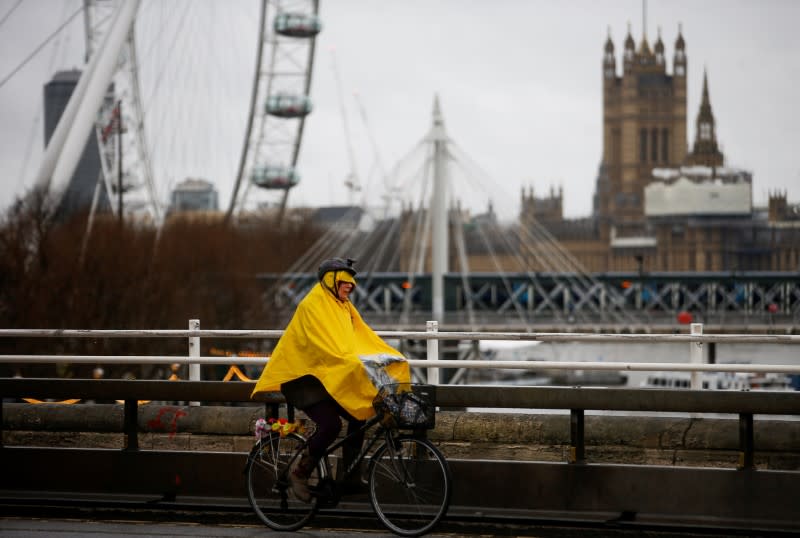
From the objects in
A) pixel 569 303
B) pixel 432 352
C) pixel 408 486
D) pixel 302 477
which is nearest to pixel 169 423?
pixel 302 477

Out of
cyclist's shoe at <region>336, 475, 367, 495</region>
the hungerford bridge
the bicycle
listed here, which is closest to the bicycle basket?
the bicycle

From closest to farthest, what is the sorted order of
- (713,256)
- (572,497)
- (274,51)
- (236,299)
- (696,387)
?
1. (572,497)
2. (696,387)
3. (236,299)
4. (274,51)
5. (713,256)

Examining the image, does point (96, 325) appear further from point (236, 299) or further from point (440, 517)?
point (440, 517)

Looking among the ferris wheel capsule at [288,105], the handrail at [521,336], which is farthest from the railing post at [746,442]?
the ferris wheel capsule at [288,105]

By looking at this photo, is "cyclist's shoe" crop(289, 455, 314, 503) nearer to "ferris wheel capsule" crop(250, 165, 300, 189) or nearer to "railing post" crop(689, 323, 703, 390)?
"railing post" crop(689, 323, 703, 390)

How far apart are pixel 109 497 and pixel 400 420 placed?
3.07m

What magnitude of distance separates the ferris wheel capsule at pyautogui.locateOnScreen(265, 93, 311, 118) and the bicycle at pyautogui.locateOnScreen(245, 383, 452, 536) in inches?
3855

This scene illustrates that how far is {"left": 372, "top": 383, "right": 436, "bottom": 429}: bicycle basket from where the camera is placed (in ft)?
29.5

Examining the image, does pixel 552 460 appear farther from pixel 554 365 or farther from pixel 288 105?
pixel 288 105

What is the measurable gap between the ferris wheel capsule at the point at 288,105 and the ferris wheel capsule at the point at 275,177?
5.76 m

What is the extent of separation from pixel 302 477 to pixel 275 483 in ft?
1.02

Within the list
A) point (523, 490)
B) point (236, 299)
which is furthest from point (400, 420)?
point (236, 299)

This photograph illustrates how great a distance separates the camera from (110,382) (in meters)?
10.8

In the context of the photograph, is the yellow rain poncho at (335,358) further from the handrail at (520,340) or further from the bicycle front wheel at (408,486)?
the handrail at (520,340)
